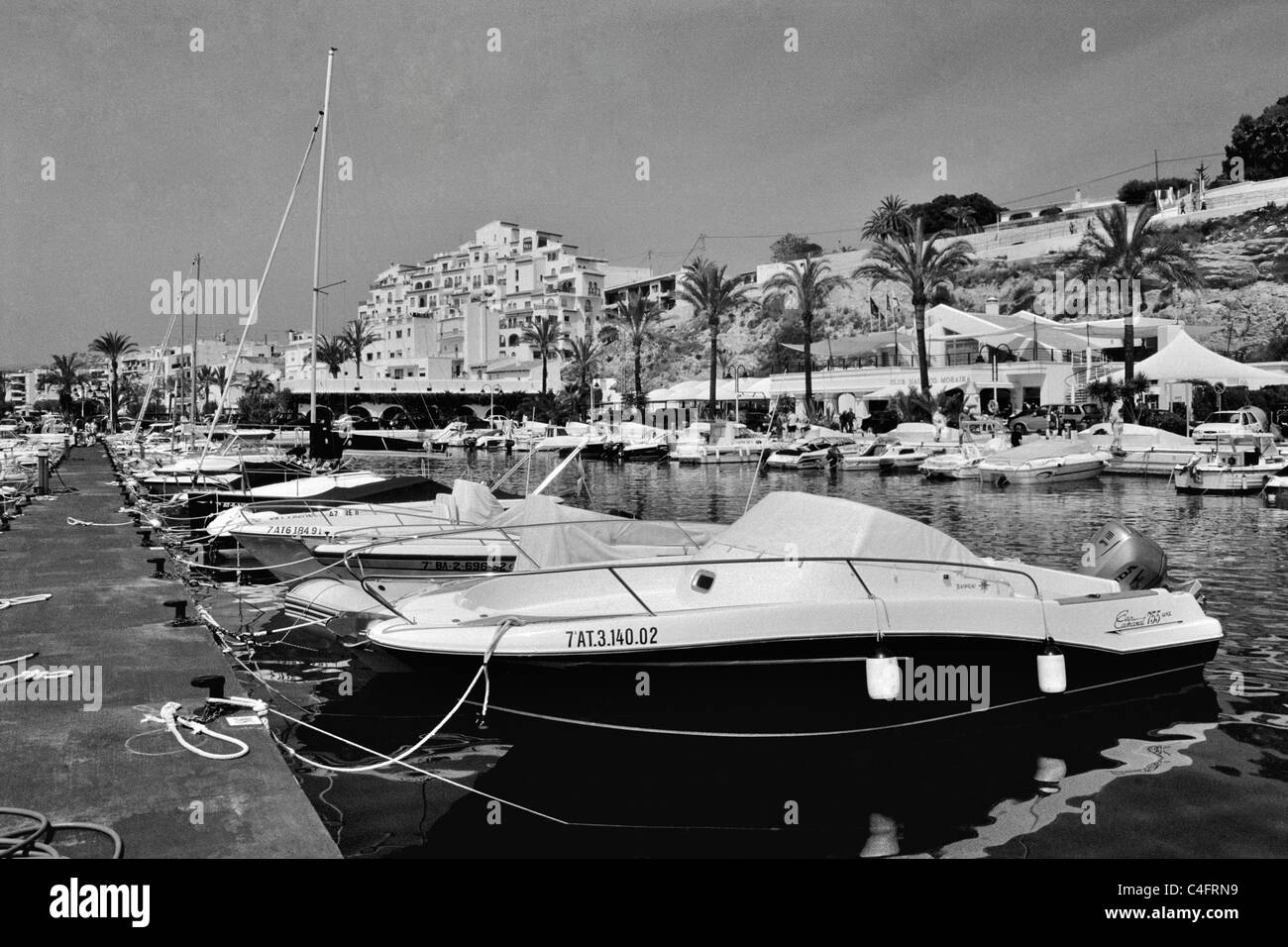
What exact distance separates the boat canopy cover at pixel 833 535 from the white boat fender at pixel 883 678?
1.23m

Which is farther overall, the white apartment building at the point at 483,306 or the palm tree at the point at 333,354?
the white apartment building at the point at 483,306

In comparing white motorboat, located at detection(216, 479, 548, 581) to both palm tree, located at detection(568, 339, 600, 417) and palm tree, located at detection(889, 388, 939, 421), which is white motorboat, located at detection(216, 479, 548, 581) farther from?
palm tree, located at detection(568, 339, 600, 417)

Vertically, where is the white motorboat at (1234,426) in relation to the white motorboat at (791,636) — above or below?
above

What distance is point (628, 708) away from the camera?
26.9 feet

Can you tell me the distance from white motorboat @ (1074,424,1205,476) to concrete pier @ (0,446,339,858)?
3938cm

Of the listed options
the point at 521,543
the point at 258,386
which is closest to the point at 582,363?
the point at 258,386

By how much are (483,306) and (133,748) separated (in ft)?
437

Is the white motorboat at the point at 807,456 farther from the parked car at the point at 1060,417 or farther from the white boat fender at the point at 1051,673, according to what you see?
the white boat fender at the point at 1051,673

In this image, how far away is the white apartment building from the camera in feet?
432

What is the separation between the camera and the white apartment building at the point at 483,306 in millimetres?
131625

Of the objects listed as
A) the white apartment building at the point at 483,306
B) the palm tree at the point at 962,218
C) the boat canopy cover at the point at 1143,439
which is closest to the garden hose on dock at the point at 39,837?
the boat canopy cover at the point at 1143,439
